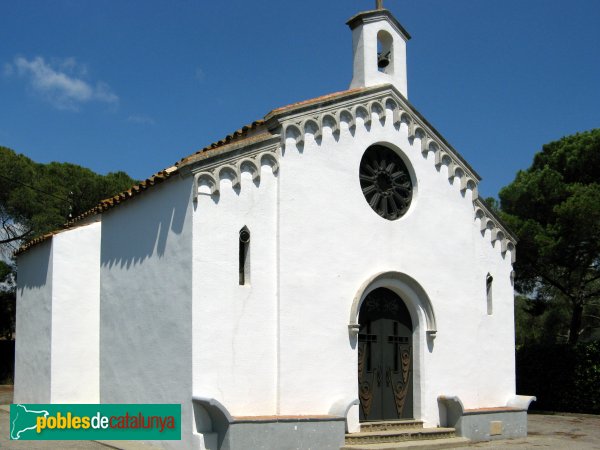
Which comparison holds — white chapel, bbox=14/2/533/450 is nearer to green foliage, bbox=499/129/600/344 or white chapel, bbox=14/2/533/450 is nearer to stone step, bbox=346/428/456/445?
stone step, bbox=346/428/456/445

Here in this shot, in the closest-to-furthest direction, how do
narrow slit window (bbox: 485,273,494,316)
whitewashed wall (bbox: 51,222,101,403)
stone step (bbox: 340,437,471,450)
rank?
stone step (bbox: 340,437,471,450) < whitewashed wall (bbox: 51,222,101,403) < narrow slit window (bbox: 485,273,494,316)

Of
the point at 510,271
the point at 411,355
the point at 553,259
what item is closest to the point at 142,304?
the point at 411,355

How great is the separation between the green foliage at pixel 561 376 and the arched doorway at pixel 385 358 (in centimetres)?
953

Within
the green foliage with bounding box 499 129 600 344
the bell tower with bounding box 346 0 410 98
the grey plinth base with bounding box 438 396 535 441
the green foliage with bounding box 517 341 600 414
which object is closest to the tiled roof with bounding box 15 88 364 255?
the bell tower with bounding box 346 0 410 98

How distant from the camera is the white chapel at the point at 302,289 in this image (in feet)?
35.3

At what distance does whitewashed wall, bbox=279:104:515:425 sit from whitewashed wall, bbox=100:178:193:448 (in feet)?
5.71

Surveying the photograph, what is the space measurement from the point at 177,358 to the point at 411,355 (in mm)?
5294

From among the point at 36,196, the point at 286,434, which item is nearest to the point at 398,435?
the point at 286,434

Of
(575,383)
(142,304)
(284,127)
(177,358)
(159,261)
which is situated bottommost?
(575,383)

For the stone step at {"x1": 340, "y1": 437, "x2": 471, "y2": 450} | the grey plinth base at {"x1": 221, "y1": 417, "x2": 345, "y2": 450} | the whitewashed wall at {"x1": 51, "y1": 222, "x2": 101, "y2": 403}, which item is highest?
the whitewashed wall at {"x1": 51, "y1": 222, "x2": 101, "y2": 403}

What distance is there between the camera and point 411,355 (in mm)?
13664

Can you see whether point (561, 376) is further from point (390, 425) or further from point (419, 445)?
point (419, 445)

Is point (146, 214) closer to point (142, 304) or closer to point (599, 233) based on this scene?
point (142, 304)

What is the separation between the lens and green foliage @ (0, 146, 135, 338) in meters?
25.1
